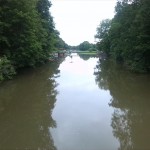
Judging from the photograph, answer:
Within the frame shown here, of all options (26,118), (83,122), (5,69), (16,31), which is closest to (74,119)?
(83,122)

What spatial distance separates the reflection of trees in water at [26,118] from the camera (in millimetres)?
10314

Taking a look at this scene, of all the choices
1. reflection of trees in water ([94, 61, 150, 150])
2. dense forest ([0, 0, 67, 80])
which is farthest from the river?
dense forest ([0, 0, 67, 80])

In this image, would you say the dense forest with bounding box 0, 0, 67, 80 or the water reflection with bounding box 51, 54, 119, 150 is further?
the dense forest with bounding box 0, 0, 67, 80

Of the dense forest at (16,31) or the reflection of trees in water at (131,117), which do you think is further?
the dense forest at (16,31)

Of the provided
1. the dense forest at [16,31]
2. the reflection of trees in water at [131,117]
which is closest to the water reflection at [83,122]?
the reflection of trees in water at [131,117]

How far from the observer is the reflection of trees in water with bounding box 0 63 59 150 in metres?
10.3

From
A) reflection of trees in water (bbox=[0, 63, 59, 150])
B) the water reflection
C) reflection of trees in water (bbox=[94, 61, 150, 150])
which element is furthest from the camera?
reflection of trees in water (bbox=[94, 61, 150, 150])

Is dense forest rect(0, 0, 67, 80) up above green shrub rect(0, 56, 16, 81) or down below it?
above

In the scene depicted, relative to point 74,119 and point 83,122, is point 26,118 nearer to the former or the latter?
point 74,119

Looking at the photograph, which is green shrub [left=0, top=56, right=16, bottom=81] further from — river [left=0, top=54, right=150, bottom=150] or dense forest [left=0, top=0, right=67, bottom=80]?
river [left=0, top=54, right=150, bottom=150]

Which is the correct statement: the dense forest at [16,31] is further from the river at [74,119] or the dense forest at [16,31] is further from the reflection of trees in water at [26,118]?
the river at [74,119]

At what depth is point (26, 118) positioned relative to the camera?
13.5 metres

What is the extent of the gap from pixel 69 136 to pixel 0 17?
21409 millimetres

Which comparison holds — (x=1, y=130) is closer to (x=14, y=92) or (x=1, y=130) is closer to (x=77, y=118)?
(x=77, y=118)
